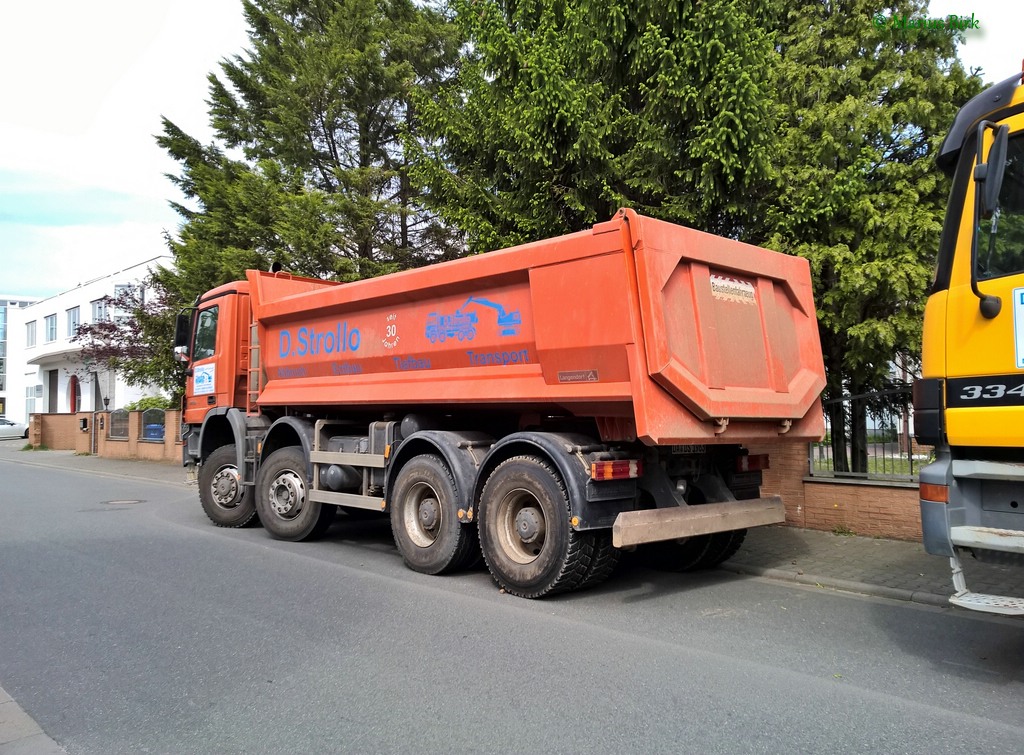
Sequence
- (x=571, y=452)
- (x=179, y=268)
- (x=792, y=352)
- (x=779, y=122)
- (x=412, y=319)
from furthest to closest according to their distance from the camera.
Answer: (x=179, y=268)
(x=779, y=122)
(x=412, y=319)
(x=792, y=352)
(x=571, y=452)

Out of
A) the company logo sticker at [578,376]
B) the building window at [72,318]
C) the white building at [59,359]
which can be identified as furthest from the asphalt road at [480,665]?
the building window at [72,318]

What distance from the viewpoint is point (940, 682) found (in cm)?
444

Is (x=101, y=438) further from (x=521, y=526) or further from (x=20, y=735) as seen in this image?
(x=20, y=735)

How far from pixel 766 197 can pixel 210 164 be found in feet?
45.8


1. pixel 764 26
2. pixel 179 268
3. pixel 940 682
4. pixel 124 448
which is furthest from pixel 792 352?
pixel 124 448

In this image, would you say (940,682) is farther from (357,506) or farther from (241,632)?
(357,506)

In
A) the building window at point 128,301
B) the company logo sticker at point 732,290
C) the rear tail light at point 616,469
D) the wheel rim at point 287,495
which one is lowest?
the wheel rim at point 287,495

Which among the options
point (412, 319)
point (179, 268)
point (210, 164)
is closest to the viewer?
point (412, 319)

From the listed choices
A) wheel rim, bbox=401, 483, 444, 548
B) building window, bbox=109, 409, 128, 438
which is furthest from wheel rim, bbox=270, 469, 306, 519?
building window, bbox=109, 409, 128, 438

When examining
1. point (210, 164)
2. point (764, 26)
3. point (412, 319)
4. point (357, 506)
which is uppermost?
point (210, 164)

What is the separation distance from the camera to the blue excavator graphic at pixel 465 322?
261 inches

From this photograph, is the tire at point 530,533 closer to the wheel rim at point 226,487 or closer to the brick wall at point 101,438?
the wheel rim at point 226,487

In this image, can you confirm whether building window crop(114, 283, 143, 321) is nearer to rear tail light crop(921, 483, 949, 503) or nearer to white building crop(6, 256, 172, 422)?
white building crop(6, 256, 172, 422)

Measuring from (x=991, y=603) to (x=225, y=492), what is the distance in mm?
8855
